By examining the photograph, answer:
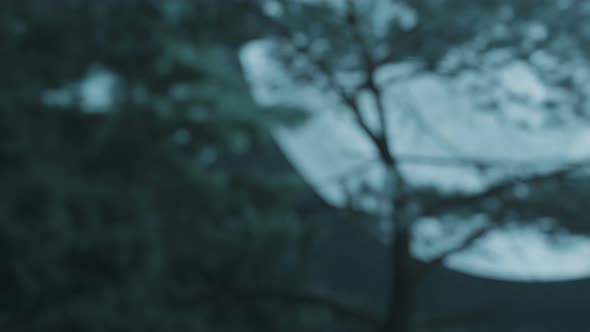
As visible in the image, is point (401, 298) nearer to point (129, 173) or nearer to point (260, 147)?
point (260, 147)

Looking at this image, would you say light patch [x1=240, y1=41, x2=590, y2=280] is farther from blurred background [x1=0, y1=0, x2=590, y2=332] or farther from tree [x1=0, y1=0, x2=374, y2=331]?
tree [x1=0, y1=0, x2=374, y2=331]

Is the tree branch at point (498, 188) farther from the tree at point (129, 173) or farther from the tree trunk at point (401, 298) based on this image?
the tree at point (129, 173)

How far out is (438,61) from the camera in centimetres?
353

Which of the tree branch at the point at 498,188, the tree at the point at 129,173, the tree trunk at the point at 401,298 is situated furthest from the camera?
the tree trunk at the point at 401,298

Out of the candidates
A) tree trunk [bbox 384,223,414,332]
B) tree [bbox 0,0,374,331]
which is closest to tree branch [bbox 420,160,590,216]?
tree trunk [bbox 384,223,414,332]

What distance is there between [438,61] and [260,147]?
1.08m

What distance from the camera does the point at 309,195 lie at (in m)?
4.50

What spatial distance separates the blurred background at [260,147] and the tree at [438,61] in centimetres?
1

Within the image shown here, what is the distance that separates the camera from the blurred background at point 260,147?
130 inches

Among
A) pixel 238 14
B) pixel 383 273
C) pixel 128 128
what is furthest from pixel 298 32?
pixel 383 273

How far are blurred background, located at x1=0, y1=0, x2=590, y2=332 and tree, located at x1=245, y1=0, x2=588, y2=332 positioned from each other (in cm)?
1

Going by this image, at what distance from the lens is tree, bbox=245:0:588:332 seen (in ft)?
10.9

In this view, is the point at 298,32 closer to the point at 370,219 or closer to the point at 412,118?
the point at 412,118

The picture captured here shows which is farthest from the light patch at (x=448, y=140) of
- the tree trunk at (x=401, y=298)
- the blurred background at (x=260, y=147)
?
the tree trunk at (x=401, y=298)
